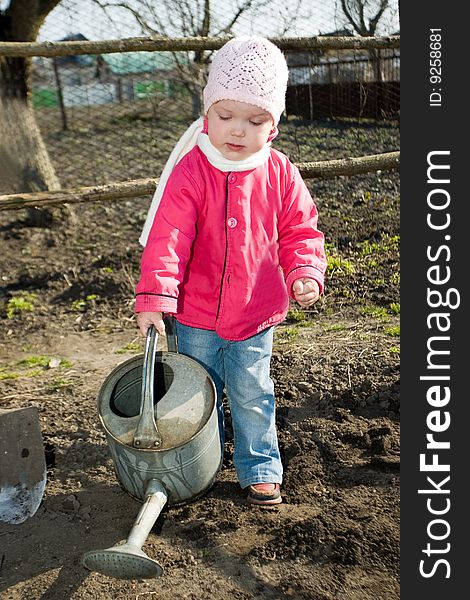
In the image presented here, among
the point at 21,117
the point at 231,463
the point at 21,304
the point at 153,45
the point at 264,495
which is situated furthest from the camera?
the point at 21,117

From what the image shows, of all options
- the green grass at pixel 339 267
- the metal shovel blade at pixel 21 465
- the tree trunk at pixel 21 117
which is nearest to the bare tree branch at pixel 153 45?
the green grass at pixel 339 267

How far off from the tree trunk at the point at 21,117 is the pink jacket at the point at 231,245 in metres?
4.17

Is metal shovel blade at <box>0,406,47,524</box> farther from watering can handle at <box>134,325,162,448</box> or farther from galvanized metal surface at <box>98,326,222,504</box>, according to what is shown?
watering can handle at <box>134,325,162,448</box>

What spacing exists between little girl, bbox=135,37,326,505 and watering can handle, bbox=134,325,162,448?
0.45 ft

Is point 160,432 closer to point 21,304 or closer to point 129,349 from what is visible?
point 129,349

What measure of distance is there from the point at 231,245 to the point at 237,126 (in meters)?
0.38

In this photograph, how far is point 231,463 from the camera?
2.64m

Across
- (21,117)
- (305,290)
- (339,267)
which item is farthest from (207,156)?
(21,117)

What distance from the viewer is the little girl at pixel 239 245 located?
2033 mm

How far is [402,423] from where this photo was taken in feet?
7.48

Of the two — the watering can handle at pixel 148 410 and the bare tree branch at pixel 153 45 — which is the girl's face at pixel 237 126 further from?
the bare tree branch at pixel 153 45

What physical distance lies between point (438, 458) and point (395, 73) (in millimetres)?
6920

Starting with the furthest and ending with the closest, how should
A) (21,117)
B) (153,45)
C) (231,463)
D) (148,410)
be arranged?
(21,117), (153,45), (231,463), (148,410)

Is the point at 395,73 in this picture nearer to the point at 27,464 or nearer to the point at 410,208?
the point at 410,208
